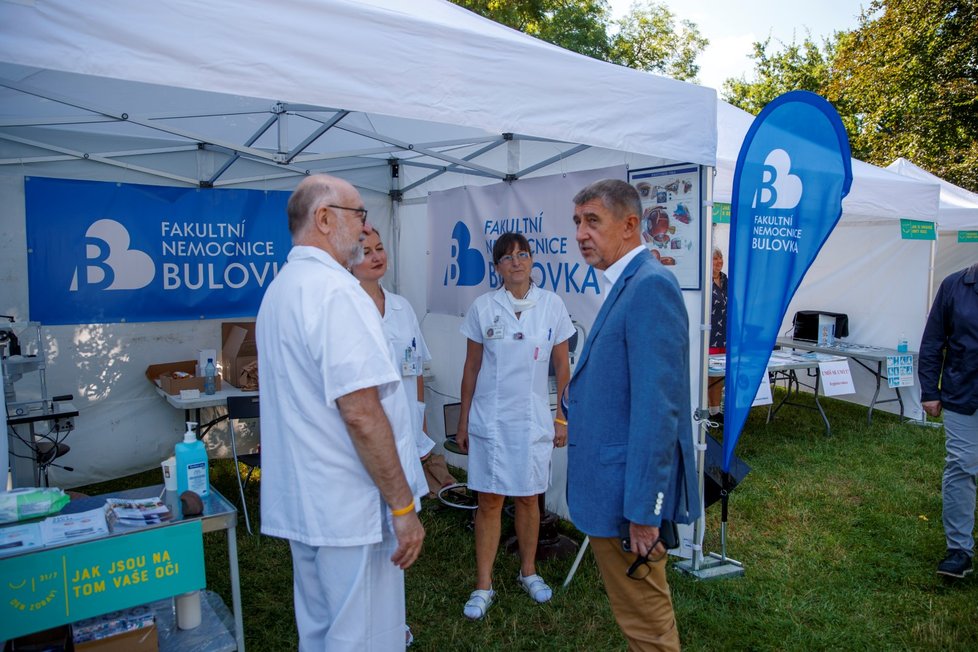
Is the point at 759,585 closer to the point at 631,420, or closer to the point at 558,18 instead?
the point at 631,420

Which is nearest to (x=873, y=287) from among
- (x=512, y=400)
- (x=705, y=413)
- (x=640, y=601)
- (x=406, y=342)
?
(x=705, y=413)

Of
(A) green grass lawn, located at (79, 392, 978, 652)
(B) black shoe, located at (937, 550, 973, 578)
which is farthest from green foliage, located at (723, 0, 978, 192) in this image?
(B) black shoe, located at (937, 550, 973, 578)

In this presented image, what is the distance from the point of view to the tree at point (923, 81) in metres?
12.3

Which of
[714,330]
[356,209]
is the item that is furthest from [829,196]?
[714,330]

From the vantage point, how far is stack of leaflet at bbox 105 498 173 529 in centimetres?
205

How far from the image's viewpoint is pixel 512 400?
310 centimetres

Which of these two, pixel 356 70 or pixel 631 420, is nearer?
pixel 631 420

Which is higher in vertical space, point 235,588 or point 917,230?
point 917,230

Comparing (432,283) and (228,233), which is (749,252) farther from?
(228,233)

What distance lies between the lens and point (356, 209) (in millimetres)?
1805

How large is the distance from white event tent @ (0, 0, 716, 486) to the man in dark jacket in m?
1.36

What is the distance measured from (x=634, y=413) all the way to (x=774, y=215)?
1618 mm

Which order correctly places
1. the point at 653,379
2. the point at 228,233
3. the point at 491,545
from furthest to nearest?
1. the point at 228,233
2. the point at 491,545
3. the point at 653,379

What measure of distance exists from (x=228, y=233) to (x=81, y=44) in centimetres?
373
